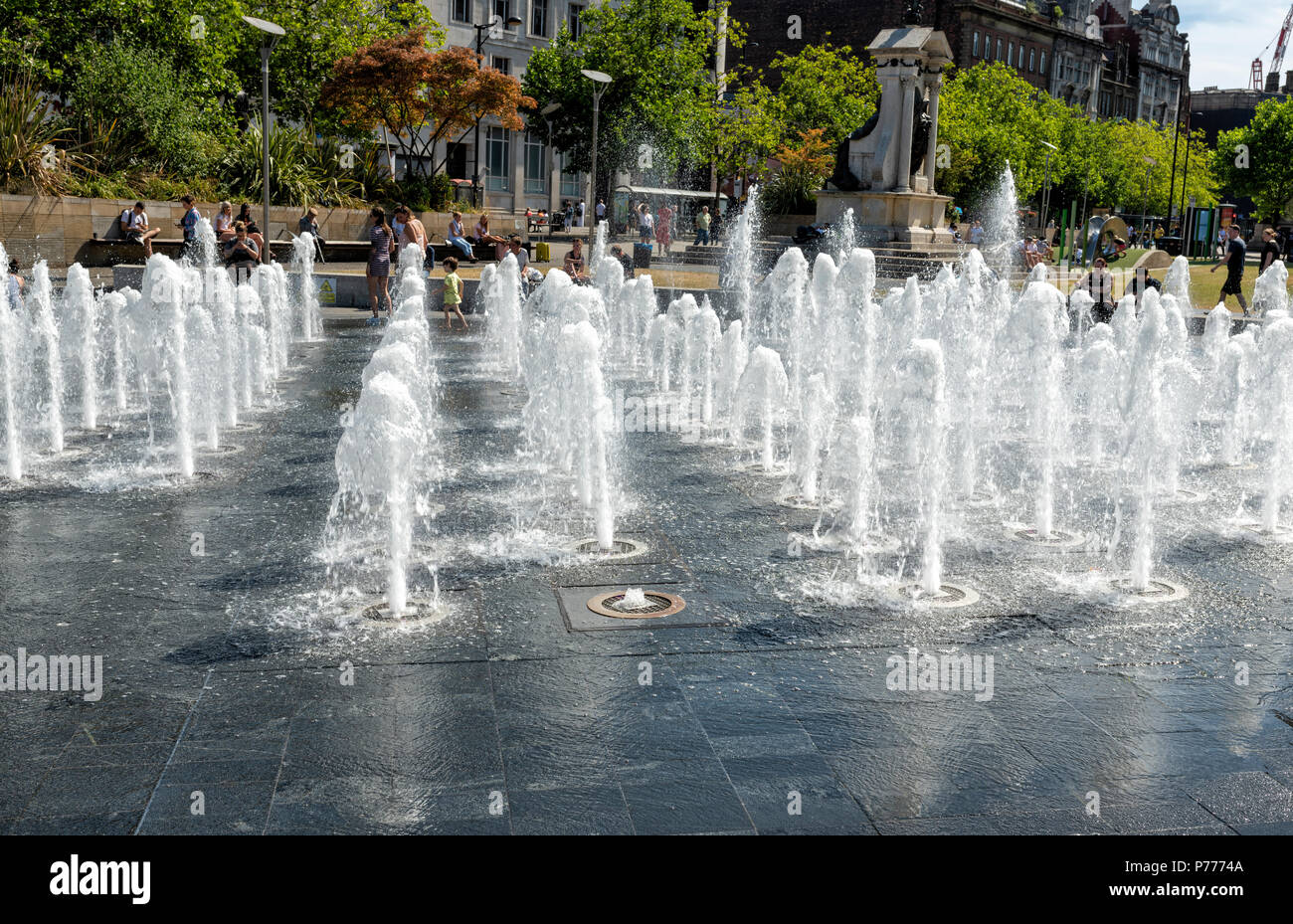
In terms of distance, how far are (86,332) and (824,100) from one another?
130ft

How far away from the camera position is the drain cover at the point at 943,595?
6.16 metres

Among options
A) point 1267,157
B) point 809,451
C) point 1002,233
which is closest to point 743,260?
point 1002,233

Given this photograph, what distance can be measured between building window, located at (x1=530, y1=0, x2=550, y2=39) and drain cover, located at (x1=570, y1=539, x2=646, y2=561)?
49.1m

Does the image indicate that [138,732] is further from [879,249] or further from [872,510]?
[879,249]

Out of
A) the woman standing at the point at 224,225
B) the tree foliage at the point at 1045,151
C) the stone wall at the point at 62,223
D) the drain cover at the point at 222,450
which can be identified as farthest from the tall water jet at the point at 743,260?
the tree foliage at the point at 1045,151

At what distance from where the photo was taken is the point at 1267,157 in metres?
70.4

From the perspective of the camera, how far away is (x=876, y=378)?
14398 millimetres

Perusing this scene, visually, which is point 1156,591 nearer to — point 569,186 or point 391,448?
point 391,448

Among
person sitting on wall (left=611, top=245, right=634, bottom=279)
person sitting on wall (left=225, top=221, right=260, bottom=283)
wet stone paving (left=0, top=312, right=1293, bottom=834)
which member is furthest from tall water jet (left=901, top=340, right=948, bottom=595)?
person sitting on wall (left=611, top=245, right=634, bottom=279)

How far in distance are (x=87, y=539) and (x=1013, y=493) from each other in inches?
240

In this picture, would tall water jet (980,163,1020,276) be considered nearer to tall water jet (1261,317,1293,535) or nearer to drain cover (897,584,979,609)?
tall water jet (1261,317,1293,535)

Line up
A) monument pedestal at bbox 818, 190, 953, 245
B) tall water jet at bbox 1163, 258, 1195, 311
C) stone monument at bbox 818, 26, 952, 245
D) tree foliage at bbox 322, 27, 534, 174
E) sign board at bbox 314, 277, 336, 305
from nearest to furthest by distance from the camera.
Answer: tall water jet at bbox 1163, 258, 1195, 311 < sign board at bbox 314, 277, 336, 305 < monument pedestal at bbox 818, 190, 953, 245 < stone monument at bbox 818, 26, 952, 245 < tree foliage at bbox 322, 27, 534, 174

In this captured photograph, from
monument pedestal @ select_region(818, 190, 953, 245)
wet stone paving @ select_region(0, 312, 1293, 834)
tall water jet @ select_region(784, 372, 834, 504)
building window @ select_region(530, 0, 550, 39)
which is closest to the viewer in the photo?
wet stone paving @ select_region(0, 312, 1293, 834)

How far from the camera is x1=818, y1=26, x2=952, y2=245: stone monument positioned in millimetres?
29203
